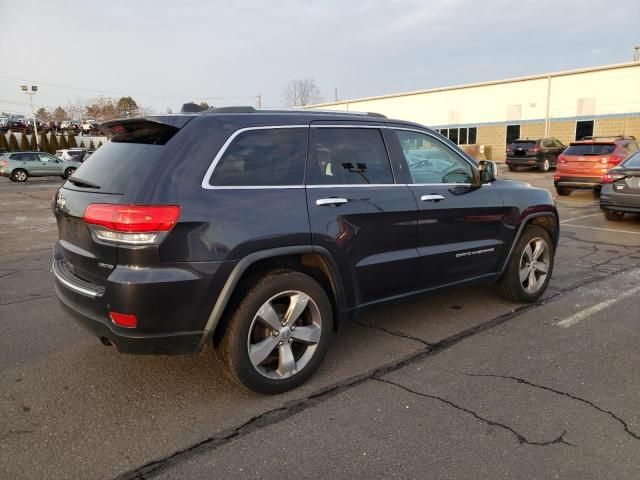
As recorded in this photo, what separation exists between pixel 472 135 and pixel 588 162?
23.4 metres

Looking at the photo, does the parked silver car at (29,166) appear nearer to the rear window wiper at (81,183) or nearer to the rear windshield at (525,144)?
the rear windshield at (525,144)

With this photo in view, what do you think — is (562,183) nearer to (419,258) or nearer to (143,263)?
(419,258)

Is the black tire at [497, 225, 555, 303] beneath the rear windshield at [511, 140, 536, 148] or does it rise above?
beneath

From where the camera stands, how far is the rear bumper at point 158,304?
277 centimetres

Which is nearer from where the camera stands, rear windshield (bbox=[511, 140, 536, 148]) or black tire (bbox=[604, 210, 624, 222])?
black tire (bbox=[604, 210, 624, 222])

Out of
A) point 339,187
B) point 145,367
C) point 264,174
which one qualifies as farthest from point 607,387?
point 145,367

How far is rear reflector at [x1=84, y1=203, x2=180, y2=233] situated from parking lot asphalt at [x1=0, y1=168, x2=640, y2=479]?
3.81 ft

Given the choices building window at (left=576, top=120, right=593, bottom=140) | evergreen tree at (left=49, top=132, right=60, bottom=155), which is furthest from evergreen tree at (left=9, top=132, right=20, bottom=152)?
building window at (left=576, top=120, right=593, bottom=140)

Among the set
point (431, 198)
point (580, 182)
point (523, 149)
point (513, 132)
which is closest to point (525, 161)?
point (523, 149)

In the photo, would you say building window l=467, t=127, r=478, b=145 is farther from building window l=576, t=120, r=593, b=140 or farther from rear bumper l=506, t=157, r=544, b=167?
rear bumper l=506, t=157, r=544, b=167

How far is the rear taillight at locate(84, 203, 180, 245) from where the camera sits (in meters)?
2.77

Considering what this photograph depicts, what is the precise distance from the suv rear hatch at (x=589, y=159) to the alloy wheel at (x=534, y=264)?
33.5 ft

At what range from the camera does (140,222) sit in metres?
2.76

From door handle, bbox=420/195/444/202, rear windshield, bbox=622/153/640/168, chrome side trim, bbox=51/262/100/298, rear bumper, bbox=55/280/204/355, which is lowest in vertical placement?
rear bumper, bbox=55/280/204/355
